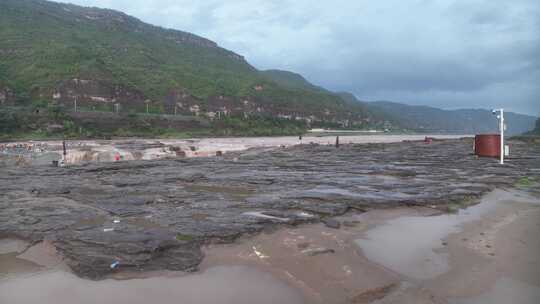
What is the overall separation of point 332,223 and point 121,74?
313ft

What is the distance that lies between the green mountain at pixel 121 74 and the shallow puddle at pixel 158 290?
181 feet

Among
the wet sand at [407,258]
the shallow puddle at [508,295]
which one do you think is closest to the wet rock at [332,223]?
the wet sand at [407,258]

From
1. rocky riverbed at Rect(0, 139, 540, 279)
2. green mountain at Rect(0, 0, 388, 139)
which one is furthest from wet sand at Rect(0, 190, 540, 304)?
green mountain at Rect(0, 0, 388, 139)

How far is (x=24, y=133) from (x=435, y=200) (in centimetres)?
5636

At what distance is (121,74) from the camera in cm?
9106

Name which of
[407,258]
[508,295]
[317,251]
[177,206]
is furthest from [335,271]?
[177,206]

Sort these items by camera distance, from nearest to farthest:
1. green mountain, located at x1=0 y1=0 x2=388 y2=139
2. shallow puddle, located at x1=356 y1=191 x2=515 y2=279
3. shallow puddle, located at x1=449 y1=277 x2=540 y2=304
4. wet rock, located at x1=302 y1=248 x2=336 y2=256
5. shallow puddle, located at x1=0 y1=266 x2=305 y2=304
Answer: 1. shallow puddle, located at x1=449 y1=277 x2=540 y2=304
2. shallow puddle, located at x1=0 y1=266 x2=305 y2=304
3. shallow puddle, located at x1=356 y1=191 x2=515 y2=279
4. wet rock, located at x1=302 y1=248 x2=336 y2=256
5. green mountain, located at x1=0 y1=0 x2=388 y2=139

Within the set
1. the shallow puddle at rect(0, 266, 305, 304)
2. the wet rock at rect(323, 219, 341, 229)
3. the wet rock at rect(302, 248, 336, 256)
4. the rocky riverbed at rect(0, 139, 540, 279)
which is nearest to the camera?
the shallow puddle at rect(0, 266, 305, 304)

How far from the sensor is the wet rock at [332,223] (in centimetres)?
753

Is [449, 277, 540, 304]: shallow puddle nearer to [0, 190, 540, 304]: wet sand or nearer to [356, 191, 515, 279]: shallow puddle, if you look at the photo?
[0, 190, 540, 304]: wet sand

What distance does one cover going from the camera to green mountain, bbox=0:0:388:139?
235 feet

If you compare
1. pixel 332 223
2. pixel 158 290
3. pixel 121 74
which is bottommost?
pixel 158 290

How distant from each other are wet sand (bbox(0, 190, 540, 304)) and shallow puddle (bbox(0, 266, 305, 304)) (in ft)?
0.04

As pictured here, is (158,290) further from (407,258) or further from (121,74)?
(121,74)
